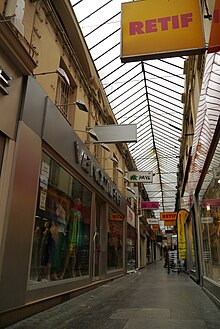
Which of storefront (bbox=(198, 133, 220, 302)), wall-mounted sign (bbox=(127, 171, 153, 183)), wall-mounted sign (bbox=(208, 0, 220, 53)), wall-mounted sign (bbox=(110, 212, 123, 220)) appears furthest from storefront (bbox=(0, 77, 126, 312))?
wall-mounted sign (bbox=(127, 171, 153, 183))

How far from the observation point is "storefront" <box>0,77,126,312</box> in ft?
14.2

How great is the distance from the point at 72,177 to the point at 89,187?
153cm

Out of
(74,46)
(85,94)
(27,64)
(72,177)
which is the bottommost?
(72,177)

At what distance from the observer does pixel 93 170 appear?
8.93m

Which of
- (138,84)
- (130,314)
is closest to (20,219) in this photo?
(130,314)

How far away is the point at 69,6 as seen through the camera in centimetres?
744

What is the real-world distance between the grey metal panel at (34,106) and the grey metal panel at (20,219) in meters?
0.17

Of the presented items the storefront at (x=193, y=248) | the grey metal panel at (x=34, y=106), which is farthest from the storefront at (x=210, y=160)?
the grey metal panel at (x=34, y=106)

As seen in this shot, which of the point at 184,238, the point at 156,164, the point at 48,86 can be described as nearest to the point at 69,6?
the point at 48,86

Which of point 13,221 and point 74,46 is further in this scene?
point 74,46

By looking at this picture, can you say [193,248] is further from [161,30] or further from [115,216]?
[161,30]

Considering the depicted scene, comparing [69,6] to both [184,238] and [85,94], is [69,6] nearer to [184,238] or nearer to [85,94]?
[85,94]

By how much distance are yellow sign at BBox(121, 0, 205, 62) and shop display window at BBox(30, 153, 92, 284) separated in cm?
277

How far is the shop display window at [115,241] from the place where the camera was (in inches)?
459
